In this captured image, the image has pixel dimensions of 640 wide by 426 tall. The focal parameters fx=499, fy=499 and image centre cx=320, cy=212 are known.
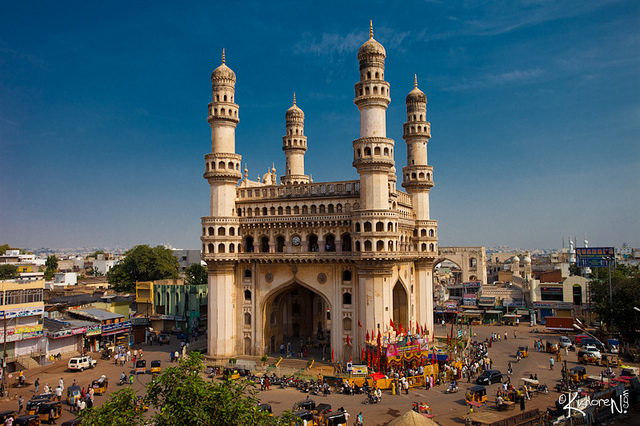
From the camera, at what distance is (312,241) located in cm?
4588

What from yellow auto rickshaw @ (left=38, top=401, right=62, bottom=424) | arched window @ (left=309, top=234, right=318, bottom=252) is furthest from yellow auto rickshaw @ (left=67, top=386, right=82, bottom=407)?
arched window @ (left=309, top=234, right=318, bottom=252)

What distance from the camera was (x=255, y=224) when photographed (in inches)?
1829

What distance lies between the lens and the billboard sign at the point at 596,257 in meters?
58.8

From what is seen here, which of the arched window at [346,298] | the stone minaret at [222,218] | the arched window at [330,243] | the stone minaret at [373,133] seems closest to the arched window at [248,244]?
the stone minaret at [222,218]

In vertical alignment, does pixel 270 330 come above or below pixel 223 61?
below

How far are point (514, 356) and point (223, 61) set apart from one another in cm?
3941

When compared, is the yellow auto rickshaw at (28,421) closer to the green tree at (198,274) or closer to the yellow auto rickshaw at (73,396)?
the yellow auto rickshaw at (73,396)

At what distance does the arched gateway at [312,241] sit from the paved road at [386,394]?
7.74m

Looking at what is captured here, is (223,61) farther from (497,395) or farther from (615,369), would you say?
(615,369)

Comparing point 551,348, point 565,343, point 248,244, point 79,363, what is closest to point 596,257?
point 565,343

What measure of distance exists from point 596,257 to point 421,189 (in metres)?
25.1

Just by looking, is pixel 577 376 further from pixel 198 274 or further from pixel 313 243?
pixel 198 274

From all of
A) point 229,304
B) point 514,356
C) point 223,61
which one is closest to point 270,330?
point 229,304

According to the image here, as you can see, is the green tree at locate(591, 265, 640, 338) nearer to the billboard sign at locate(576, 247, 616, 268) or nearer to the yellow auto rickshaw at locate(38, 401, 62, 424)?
the billboard sign at locate(576, 247, 616, 268)
